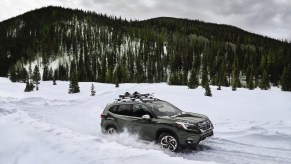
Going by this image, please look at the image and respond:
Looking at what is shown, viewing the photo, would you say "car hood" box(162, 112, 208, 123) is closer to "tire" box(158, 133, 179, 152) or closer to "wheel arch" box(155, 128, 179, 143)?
"wheel arch" box(155, 128, 179, 143)

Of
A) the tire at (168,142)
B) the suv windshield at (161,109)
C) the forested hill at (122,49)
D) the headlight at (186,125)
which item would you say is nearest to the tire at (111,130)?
the suv windshield at (161,109)

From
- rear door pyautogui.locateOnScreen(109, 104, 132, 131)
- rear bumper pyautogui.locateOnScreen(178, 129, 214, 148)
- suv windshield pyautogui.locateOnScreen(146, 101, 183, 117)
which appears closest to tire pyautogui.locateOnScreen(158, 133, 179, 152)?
rear bumper pyautogui.locateOnScreen(178, 129, 214, 148)

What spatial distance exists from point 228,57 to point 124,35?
61.6m

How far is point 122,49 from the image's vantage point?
14650 cm

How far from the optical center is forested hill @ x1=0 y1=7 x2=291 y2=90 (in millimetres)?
106938

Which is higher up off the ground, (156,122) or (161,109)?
(161,109)

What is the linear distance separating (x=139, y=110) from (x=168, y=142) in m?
1.90

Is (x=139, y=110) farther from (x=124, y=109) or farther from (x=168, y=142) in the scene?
(x=168, y=142)

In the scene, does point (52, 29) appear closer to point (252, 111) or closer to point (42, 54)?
point (42, 54)

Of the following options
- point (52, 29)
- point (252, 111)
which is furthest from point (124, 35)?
point (252, 111)

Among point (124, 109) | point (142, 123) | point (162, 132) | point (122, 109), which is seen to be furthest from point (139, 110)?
point (162, 132)

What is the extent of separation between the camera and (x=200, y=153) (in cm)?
984

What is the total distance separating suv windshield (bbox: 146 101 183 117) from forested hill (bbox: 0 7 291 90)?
6849cm

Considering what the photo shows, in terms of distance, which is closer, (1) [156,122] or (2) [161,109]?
(1) [156,122]
